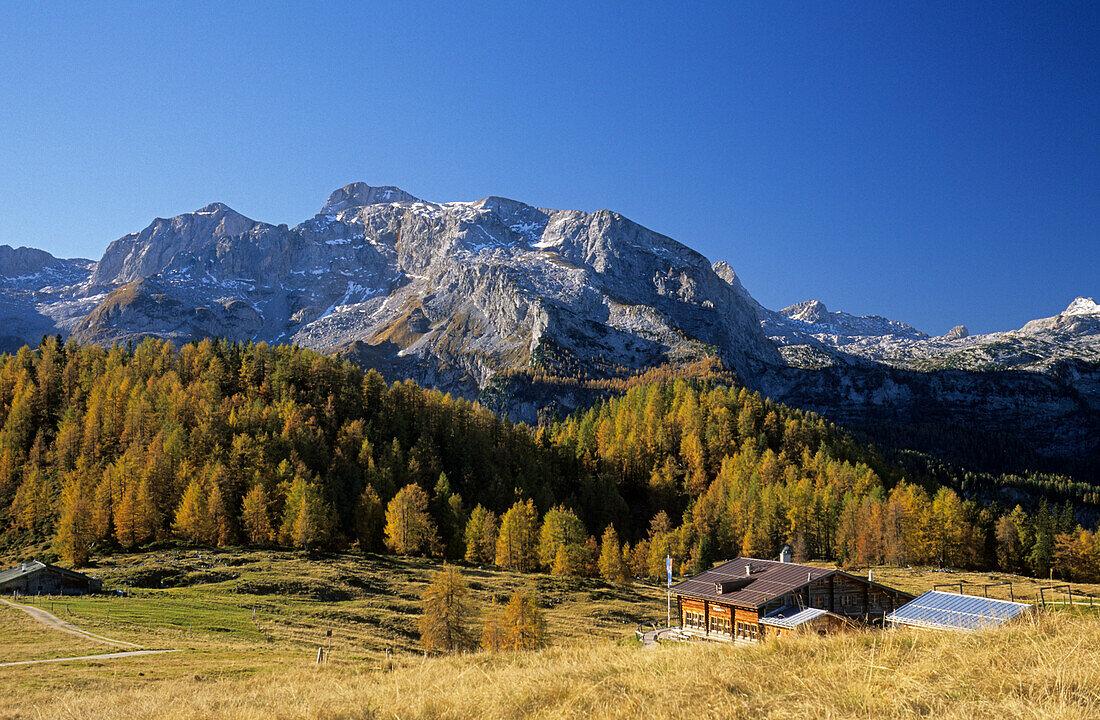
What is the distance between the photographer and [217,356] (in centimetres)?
12675

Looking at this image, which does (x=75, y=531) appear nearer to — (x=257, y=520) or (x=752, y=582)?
(x=257, y=520)

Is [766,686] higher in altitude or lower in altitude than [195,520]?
higher

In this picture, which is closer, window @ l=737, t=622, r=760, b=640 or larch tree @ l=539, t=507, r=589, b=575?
window @ l=737, t=622, r=760, b=640

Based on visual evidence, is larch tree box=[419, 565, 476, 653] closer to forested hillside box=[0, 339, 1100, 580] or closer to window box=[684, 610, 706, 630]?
window box=[684, 610, 706, 630]

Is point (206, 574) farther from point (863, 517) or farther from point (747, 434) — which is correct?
point (747, 434)

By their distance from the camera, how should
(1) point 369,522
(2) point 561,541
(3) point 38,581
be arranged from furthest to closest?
(1) point 369,522
(2) point 561,541
(3) point 38,581

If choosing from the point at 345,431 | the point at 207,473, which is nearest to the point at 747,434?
the point at 345,431

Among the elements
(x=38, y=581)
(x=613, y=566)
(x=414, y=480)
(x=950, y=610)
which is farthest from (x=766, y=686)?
(x=414, y=480)

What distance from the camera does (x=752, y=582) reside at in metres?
47.1

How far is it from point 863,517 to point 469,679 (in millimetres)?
103760

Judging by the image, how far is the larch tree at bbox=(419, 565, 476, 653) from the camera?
48000 mm

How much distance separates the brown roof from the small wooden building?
193 ft

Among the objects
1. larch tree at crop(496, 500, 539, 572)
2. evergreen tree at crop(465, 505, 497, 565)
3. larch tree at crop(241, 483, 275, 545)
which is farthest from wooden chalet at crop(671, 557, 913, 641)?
larch tree at crop(241, 483, 275, 545)

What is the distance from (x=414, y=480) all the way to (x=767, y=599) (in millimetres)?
80436
